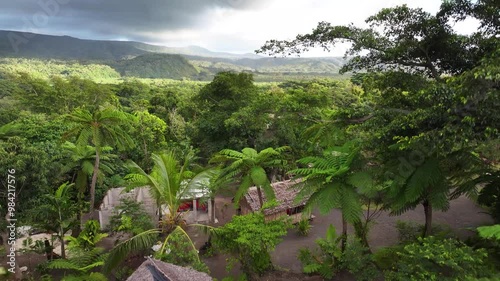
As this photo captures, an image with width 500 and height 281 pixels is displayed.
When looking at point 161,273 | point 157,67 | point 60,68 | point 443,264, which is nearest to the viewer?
point 443,264

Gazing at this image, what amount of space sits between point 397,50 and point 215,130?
40.9 feet

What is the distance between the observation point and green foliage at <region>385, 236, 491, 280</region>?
6094mm

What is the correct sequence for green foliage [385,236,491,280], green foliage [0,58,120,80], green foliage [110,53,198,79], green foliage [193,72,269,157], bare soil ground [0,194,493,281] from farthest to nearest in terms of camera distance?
green foliage [110,53,198,79] → green foliage [0,58,120,80] → green foliage [193,72,269,157] → bare soil ground [0,194,493,281] → green foliage [385,236,491,280]

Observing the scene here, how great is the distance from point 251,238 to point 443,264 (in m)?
4.50

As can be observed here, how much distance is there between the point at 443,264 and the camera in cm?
632

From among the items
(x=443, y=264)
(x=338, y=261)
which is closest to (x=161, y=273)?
(x=443, y=264)

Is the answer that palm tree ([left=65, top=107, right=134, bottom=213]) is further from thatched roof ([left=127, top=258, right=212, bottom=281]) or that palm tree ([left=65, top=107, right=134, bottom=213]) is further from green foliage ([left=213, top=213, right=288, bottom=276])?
thatched roof ([left=127, top=258, right=212, bottom=281])

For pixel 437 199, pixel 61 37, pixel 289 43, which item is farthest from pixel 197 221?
pixel 61 37

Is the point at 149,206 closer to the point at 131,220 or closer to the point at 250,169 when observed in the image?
the point at 131,220

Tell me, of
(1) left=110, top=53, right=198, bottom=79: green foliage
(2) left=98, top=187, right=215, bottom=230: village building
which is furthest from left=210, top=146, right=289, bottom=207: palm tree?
(1) left=110, top=53, right=198, bottom=79: green foliage

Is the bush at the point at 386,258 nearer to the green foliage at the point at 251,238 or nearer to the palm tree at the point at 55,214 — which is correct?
the green foliage at the point at 251,238

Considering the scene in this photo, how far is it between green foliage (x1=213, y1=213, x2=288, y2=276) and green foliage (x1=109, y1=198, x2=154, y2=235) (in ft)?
10.4

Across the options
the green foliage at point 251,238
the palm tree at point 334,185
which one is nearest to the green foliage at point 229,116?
the green foliage at point 251,238

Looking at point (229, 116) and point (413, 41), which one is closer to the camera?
point (413, 41)
